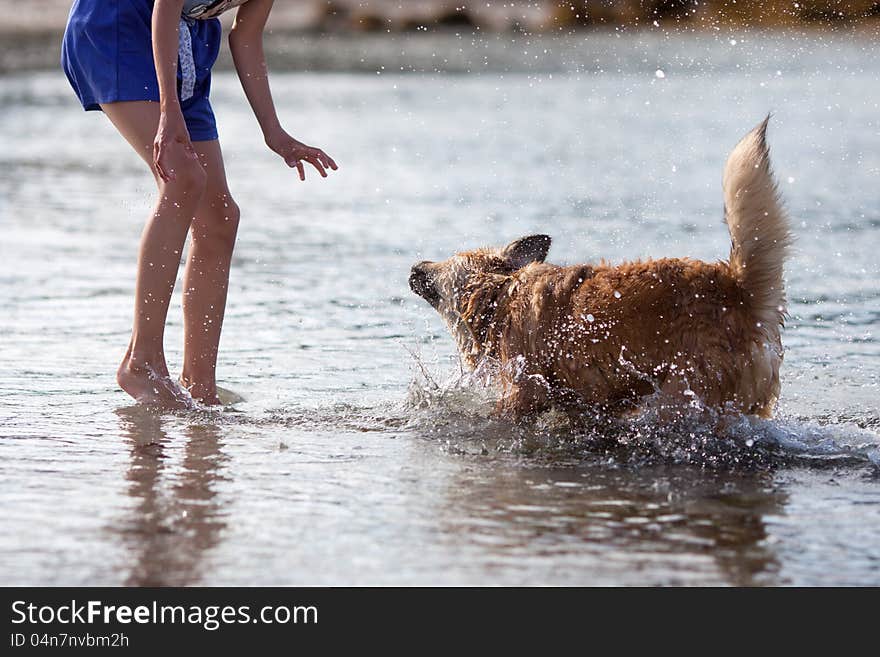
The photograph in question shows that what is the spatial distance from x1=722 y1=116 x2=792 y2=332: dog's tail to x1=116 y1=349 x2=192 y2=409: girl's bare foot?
2297mm

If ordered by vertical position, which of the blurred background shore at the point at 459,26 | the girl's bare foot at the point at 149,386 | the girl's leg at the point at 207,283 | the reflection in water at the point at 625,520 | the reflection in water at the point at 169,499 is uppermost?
the blurred background shore at the point at 459,26

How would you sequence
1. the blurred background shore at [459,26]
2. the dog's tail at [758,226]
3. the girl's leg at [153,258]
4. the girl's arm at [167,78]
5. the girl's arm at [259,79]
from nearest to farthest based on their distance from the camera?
the dog's tail at [758,226]
the girl's arm at [167,78]
the girl's leg at [153,258]
the girl's arm at [259,79]
the blurred background shore at [459,26]

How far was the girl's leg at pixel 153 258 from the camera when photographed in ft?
17.3

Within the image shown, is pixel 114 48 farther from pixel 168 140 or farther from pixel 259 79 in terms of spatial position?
pixel 259 79

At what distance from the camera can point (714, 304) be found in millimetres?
4629

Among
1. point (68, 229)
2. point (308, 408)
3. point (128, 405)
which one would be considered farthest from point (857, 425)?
point (68, 229)

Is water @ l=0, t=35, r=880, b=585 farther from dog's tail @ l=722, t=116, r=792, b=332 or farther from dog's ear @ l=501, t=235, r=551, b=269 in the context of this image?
dog's ear @ l=501, t=235, r=551, b=269

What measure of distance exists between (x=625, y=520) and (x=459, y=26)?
34.8 meters

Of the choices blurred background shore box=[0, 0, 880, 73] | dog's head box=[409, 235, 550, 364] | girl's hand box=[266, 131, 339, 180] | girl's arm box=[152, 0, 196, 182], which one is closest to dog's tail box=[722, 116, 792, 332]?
dog's head box=[409, 235, 550, 364]

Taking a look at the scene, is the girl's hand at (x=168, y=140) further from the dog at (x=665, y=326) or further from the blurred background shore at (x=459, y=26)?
the blurred background shore at (x=459, y=26)

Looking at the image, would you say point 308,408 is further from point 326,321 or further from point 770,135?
point 770,135

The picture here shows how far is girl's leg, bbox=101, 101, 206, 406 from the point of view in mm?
5266

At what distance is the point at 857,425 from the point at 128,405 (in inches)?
116

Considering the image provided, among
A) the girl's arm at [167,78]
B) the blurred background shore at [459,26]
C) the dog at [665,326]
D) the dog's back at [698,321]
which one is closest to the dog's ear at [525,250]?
the dog at [665,326]
